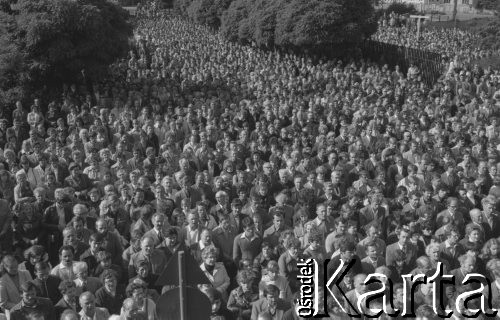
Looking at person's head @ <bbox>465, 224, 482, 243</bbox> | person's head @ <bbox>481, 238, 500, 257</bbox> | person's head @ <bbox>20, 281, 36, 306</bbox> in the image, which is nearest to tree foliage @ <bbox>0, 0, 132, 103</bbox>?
person's head @ <bbox>20, 281, 36, 306</bbox>

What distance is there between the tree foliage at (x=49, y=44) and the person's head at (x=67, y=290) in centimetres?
1232

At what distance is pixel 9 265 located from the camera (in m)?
6.82

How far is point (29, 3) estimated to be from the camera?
18.4 meters

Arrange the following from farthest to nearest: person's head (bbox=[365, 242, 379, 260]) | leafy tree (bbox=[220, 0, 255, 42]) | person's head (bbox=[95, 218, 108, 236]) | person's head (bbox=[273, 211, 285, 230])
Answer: leafy tree (bbox=[220, 0, 255, 42]) → person's head (bbox=[273, 211, 285, 230]) → person's head (bbox=[95, 218, 108, 236]) → person's head (bbox=[365, 242, 379, 260])

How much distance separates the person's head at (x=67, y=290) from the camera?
21.1ft

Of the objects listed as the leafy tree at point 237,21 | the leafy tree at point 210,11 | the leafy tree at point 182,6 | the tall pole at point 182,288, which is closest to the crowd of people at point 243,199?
the tall pole at point 182,288

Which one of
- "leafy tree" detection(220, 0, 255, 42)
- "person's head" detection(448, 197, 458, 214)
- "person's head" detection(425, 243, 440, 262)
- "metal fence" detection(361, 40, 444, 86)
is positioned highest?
"leafy tree" detection(220, 0, 255, 42)

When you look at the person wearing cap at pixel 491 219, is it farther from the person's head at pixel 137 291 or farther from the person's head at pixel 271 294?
the person's head at pixel 137 291

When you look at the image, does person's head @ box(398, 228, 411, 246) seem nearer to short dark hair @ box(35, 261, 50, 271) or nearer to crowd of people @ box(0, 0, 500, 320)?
crowd of people @ box(0, 0, 500, 320)

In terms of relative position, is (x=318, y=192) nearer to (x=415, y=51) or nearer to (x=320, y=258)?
(x=320, y=258)

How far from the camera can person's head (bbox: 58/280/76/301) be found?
21.1 feet

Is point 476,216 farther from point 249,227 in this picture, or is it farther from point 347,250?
point 249,227

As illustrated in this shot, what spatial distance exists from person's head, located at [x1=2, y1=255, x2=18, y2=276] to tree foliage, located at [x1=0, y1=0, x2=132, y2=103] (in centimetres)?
1168

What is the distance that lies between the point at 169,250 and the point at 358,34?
20.6 m
